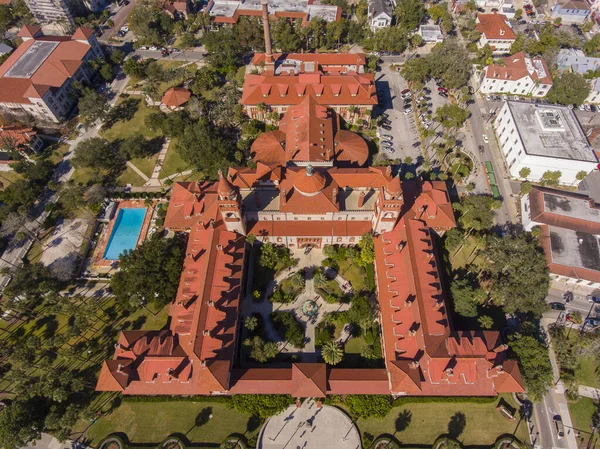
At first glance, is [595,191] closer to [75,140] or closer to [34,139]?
[75,140]

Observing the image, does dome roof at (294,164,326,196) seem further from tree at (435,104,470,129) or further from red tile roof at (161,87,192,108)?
red tile roof at (161,87,192,108)

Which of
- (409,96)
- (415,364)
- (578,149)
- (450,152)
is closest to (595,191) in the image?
(578,149)

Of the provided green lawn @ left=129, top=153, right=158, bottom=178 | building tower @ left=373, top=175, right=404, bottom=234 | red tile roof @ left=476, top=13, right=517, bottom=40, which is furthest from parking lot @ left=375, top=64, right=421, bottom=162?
green lawn @ left=129, top=153, right=158, bottom=178

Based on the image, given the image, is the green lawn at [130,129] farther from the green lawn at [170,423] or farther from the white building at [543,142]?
the white building at [543,142]

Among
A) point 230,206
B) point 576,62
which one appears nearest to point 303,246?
point 230,206

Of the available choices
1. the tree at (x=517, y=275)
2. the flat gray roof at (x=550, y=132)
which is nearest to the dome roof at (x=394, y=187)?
the tree at (x=517, y=275)

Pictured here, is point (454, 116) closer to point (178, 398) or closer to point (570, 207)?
point (570, 207)
